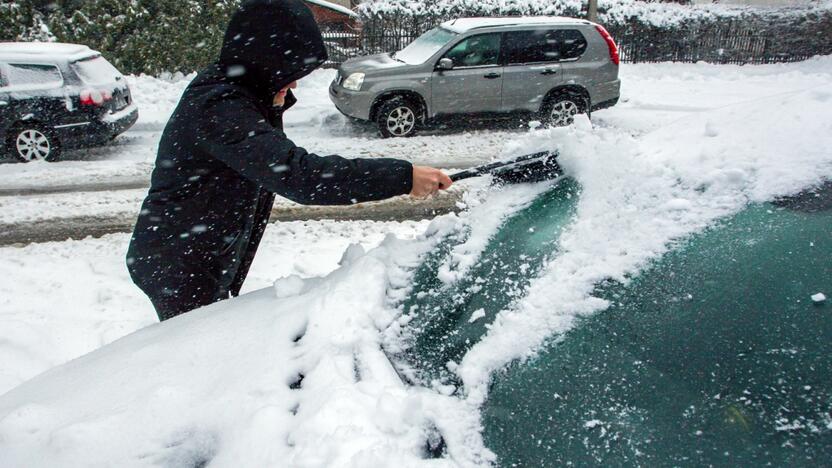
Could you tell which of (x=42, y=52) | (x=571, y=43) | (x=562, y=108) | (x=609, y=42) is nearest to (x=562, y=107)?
(x=562, y=108)

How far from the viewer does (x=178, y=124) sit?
6.98 feet

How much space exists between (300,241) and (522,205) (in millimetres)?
3764

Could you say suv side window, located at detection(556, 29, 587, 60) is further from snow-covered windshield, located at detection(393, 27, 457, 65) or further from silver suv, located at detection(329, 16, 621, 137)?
snow-covered windshield, located at detection(393, 27, 457, 65)

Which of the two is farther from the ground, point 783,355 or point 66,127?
point 783,355

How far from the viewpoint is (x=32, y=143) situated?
8500 mm

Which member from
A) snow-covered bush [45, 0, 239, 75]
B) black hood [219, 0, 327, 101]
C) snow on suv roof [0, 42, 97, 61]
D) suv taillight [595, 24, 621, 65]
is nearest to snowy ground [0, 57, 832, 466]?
black hood [219, 0, 327, 101]

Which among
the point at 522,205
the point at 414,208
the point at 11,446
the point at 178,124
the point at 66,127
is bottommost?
the point at 414,208

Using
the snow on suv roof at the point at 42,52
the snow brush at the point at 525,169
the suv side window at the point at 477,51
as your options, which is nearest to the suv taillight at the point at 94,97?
the snow on suv roof at the point at 42,52

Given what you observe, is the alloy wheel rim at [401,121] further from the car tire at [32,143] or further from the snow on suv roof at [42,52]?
the car tire at [32,143]

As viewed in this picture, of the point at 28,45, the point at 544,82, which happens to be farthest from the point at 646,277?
the point at 28,45

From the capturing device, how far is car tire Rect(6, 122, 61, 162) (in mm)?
8430

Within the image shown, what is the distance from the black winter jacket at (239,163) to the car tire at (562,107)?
807 cm

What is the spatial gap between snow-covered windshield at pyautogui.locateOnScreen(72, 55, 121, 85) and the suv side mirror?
4756 millimetres

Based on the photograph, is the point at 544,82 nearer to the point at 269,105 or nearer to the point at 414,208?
the point at 414,208
